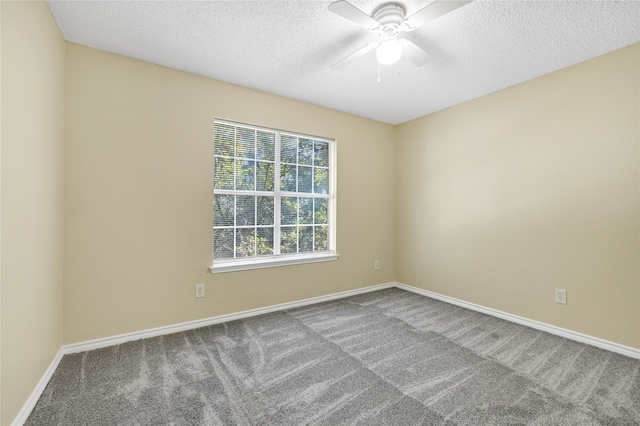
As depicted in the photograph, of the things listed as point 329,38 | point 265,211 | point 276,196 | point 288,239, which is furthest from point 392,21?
point 288,239

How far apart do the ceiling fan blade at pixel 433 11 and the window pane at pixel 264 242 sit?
7.59ft

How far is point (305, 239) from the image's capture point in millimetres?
3465

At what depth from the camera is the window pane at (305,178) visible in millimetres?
3416

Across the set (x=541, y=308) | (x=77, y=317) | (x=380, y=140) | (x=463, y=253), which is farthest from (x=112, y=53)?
(x=541, y=308)

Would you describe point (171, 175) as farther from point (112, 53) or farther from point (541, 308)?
point (541, 308)

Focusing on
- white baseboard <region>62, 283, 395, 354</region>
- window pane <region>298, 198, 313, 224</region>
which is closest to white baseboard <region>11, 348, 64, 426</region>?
white baseboard <region>62, 283, 395, 354</region>

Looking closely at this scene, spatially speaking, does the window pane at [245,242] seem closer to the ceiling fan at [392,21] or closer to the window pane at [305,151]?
the window pane at [305,151]

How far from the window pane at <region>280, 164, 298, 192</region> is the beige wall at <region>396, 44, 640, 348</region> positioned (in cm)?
179

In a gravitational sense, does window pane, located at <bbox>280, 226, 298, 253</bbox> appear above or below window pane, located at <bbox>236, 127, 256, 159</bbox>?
below

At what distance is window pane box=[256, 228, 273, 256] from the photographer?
310 centimetres

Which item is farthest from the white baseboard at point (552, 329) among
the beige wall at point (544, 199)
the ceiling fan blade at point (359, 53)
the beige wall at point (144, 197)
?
the ceiling fan blade at point (359, 53)

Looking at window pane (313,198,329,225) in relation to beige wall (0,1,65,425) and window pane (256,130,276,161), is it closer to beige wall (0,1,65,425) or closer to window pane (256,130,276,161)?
window pane (256,130,276,161)

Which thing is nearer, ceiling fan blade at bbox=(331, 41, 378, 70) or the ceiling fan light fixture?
the ceiling fan light fixture

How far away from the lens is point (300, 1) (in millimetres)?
1747
